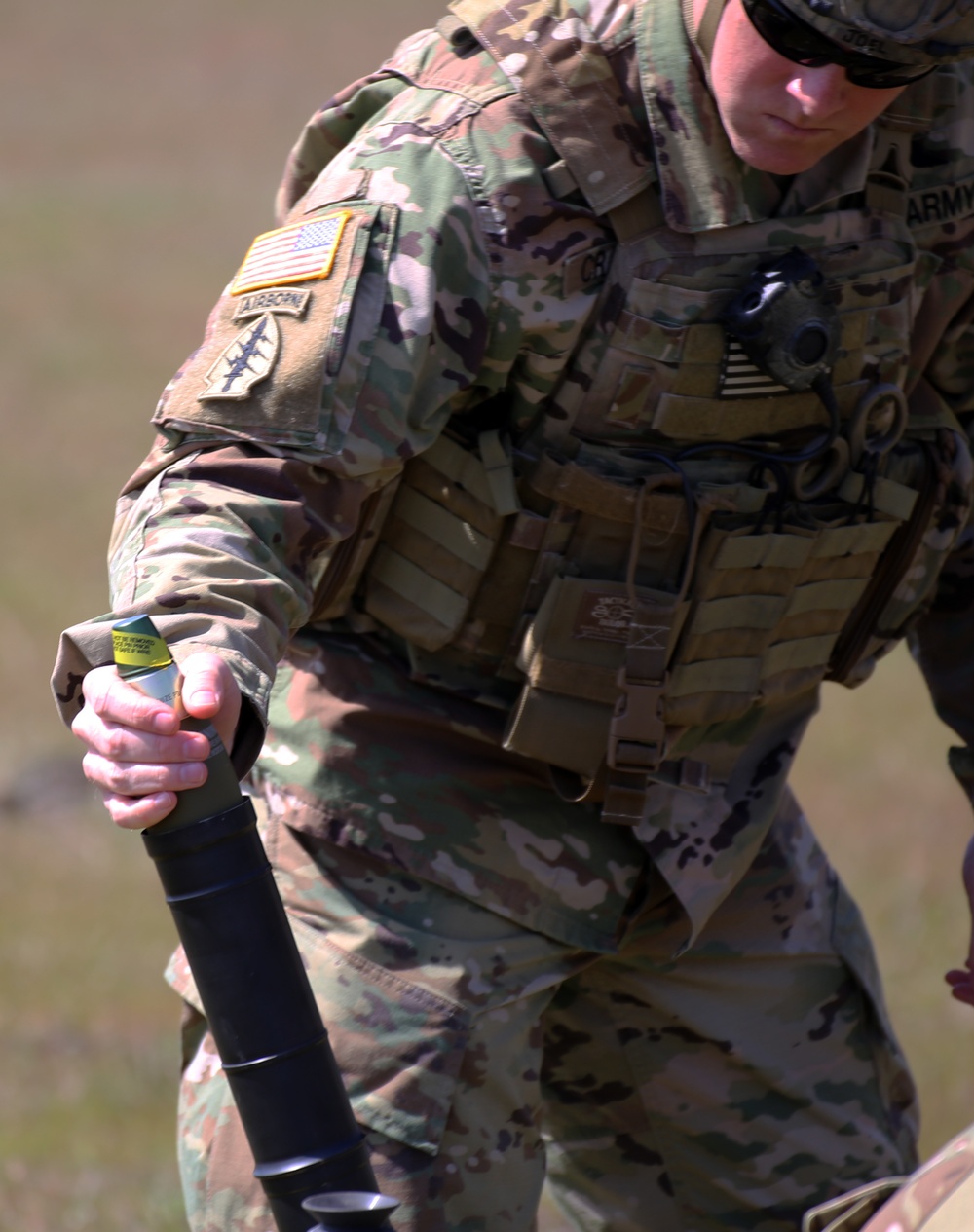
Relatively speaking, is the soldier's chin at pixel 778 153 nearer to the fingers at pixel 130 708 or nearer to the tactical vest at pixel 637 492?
the tactical vest at pixel 637 492

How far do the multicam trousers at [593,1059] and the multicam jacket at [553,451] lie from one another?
0.36 feet

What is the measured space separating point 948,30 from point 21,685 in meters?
6.36

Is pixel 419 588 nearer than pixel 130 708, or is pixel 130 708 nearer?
pixel 130 708

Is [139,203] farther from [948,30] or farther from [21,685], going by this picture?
[948,30]

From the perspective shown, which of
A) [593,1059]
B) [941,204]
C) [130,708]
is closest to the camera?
[130,708]

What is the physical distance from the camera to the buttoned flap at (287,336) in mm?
2156

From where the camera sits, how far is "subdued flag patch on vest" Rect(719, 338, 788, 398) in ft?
8.09

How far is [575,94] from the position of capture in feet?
7.75

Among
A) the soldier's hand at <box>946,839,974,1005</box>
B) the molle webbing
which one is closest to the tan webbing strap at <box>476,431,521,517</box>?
the molle webbing

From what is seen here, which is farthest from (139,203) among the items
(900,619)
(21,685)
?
(900,619)

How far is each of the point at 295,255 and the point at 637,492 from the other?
0.59 m

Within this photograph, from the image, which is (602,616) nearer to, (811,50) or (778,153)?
(778,153)

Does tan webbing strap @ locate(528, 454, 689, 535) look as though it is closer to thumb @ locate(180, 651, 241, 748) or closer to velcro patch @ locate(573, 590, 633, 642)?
velcro patch @ locate(573, 590, 633, 642)

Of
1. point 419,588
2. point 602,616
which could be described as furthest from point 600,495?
point 419,588
